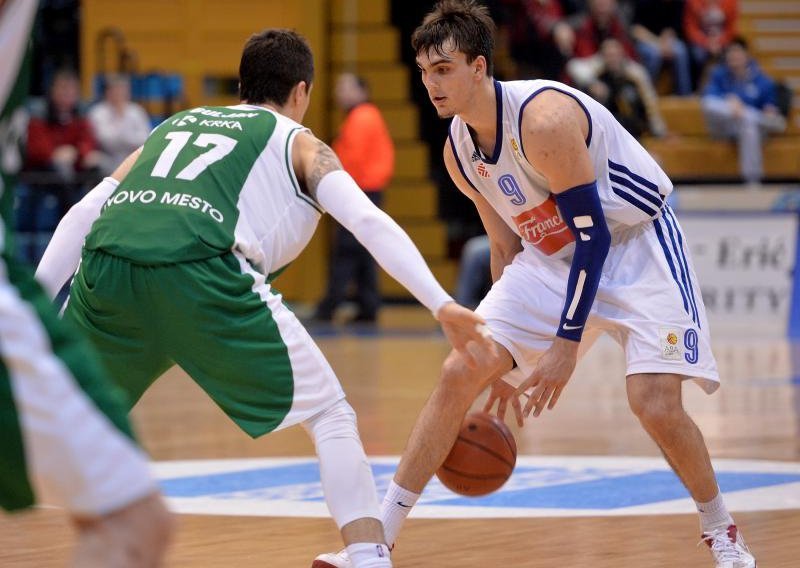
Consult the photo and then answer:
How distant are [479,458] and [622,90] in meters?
11.5

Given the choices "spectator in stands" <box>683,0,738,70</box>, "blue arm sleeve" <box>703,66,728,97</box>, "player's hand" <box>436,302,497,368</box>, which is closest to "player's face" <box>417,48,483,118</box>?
"player's hand" <box>436,302,497,368</box>

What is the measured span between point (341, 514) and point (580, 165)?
1.39 m

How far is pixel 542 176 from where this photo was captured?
495cm

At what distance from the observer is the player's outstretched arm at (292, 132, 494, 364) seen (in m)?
3.67

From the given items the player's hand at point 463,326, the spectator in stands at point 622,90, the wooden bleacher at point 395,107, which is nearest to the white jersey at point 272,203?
the player's hand at point 463,326

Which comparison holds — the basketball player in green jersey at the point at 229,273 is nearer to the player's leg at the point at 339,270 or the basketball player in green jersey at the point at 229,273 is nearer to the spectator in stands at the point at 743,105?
the player's leg at the point at 339,270

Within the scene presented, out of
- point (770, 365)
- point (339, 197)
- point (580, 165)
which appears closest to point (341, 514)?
point (339, 197)

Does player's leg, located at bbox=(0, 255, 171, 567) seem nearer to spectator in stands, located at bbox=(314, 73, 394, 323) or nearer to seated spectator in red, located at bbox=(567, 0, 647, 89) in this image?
spectator in stands, located at bbox=(314, 73, 394, 323)

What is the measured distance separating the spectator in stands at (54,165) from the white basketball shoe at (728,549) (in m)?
10.8

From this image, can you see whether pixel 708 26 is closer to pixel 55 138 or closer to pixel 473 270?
pixel 473 270

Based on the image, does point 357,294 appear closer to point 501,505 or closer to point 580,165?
point 501,505

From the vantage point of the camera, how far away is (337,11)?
60.7 ft

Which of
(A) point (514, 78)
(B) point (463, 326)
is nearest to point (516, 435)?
(B) point (463, 326)

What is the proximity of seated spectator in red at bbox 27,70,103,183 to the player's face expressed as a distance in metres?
10.3
